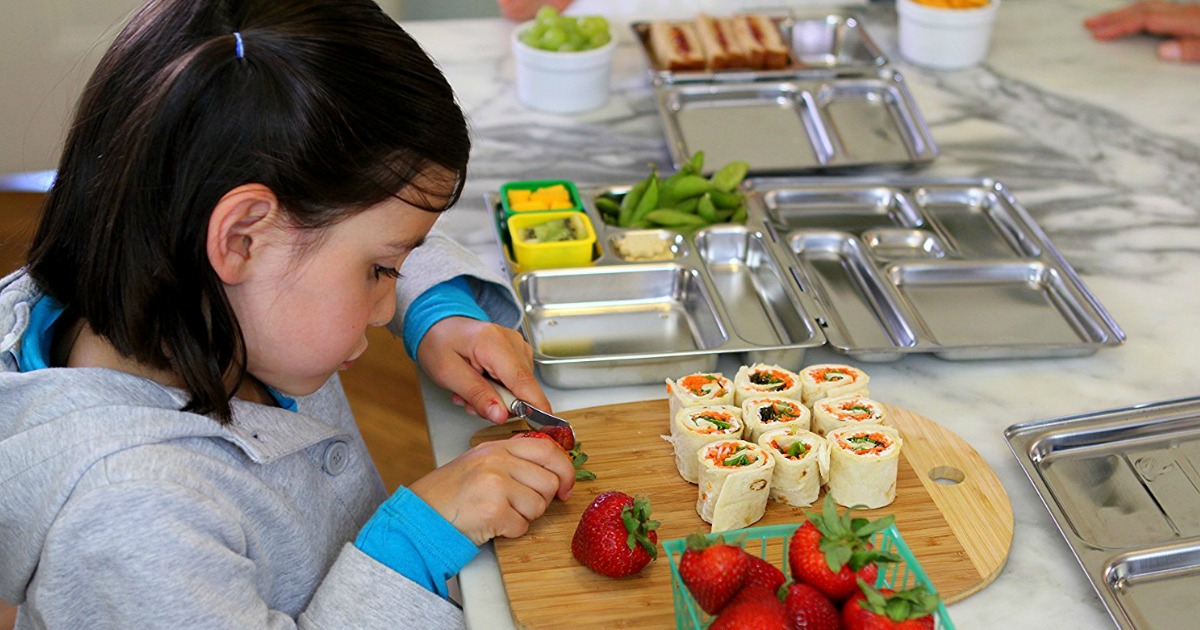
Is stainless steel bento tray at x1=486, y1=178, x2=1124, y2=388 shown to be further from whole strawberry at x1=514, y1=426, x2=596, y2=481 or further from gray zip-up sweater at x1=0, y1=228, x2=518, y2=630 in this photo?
gray zip-up sweater at x1=0, y1=228, x2=518, y2=630

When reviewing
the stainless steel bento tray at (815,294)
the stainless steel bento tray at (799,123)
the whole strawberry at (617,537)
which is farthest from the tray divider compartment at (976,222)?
the whole strawberry at (617,537)

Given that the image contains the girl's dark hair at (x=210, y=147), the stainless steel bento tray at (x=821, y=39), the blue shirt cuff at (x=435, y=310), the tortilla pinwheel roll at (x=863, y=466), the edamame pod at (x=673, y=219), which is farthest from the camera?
the stainless steel bento tray at (x=821, y=39)

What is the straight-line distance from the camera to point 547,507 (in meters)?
1.20

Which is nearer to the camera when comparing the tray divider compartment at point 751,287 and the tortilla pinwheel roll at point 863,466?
the tortilla pinwheel roll at point 863,466

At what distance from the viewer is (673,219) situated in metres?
1.70

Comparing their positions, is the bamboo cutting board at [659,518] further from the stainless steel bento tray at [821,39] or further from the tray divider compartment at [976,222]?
the stainless steel bento tray at [821,39]

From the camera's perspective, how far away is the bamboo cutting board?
109 cm

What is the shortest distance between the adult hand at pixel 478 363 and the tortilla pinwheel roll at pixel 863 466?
0.33 m

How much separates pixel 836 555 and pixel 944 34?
5.31 ft

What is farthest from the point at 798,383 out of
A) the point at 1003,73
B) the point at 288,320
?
the point at 1003,73

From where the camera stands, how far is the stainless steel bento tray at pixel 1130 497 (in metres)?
1.16

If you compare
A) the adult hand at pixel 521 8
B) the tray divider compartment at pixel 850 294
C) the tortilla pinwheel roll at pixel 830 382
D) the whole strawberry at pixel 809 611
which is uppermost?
the whole strawberry at pixel 809 611

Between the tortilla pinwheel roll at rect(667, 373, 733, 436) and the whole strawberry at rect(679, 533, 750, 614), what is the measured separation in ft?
1.16

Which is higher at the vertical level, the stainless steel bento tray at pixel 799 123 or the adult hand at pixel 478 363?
the adult hand at pixel 478 363
